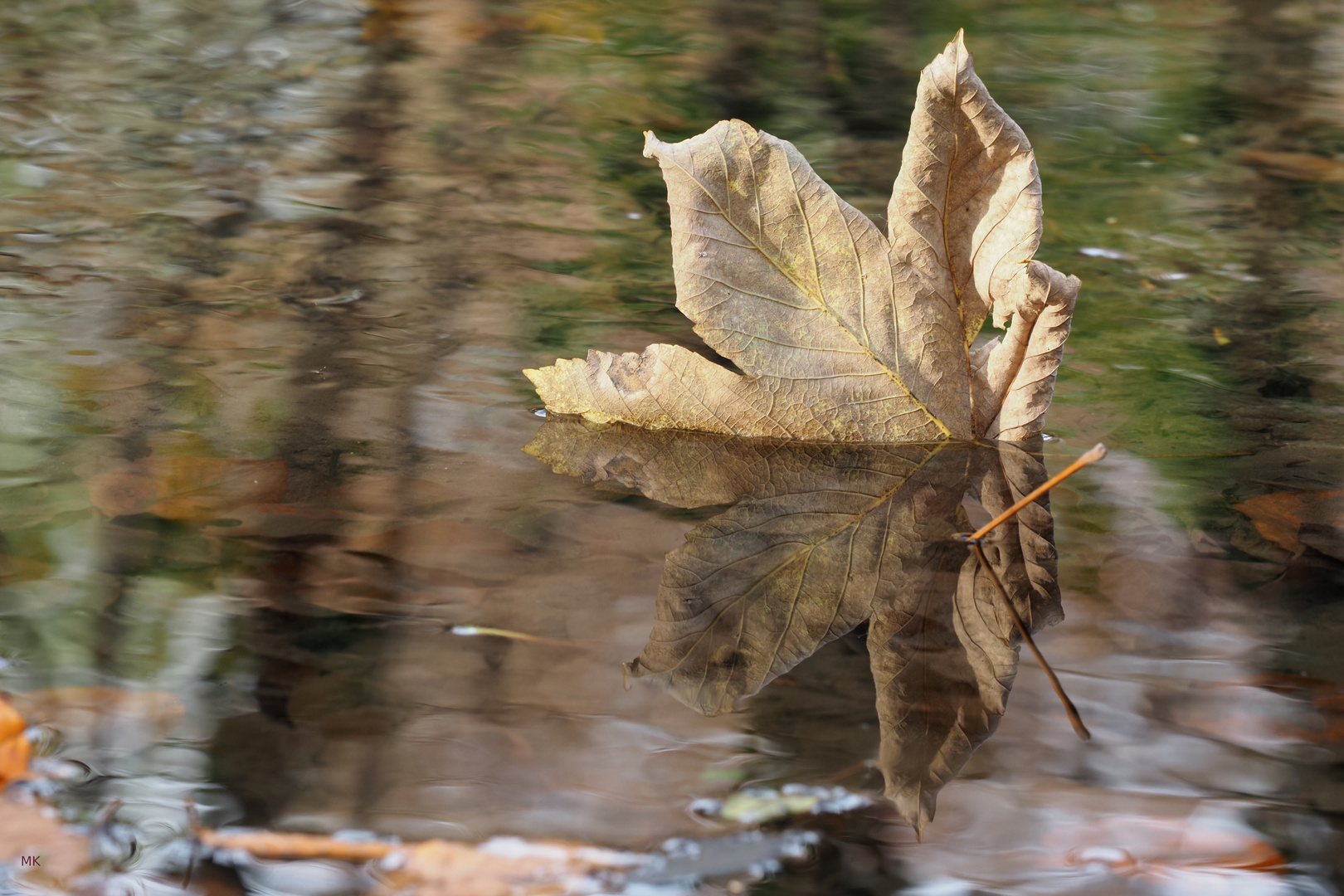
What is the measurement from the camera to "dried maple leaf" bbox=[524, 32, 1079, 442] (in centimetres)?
119

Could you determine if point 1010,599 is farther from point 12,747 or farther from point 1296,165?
point 1296,165

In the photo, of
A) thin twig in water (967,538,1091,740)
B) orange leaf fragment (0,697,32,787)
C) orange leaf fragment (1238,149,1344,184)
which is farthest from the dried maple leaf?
orange leaf fragment (1238,149,1344,184)

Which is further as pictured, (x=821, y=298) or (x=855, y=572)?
(x=821, y=298)

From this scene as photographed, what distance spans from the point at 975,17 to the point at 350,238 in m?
2.66

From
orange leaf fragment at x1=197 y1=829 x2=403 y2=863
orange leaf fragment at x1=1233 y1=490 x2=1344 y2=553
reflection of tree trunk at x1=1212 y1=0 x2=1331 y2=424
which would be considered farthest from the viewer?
reflection of tree trunk at x1=1212 y1=0 x2=1331 y2=424

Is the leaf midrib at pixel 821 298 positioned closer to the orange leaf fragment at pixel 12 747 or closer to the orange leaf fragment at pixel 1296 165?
Result: the orange leaf fragment at pixel 12 747

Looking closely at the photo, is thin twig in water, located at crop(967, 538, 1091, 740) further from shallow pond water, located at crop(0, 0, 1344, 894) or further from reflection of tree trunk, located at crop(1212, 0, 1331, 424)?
reflection of tree trunk, located at crop(1212, 0, 1331, 424)

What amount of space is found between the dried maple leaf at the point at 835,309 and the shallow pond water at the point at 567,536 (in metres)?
0.06

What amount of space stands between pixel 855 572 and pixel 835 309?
0.37 m

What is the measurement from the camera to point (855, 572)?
97 cm

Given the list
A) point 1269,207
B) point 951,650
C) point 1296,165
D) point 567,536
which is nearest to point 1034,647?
point 951,650

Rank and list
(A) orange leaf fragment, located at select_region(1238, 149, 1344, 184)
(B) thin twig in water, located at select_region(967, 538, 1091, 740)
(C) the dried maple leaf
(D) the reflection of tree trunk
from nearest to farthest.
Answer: (B) thin twig in water, located at select_region(967, 538, 1091, 740)
(C) the dried maple leaf
(D) the reflection of tree trunk
(A) orange leaf fragment, located at select_region(1238, 149, 1344, 184)

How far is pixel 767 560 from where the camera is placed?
99 centimetres

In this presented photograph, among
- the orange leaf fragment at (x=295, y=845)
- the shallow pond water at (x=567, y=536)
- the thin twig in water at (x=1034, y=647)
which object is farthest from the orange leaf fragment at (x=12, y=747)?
the thin twig in water at (x=1034, y=647)
